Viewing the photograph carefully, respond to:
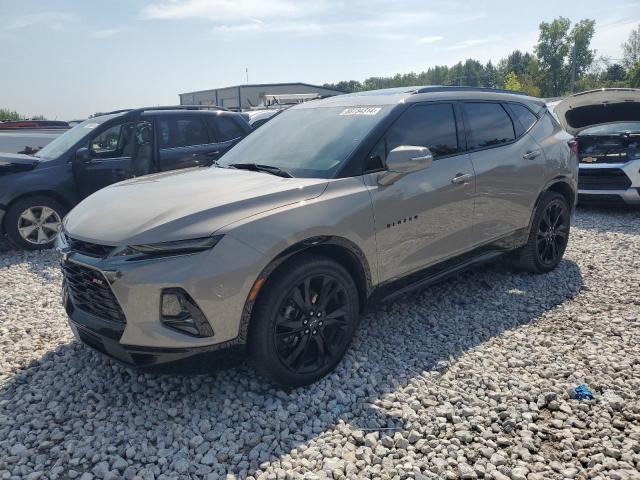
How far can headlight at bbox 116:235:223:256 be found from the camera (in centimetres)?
258

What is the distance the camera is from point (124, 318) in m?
2.65

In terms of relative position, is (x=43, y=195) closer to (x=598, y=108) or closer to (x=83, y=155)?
(x=83, y=155)

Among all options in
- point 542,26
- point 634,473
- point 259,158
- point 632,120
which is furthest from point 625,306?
point 542,26

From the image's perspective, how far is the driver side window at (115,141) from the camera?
22.5ft

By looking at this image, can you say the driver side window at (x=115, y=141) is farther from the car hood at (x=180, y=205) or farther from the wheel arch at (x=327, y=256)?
the wheel arch at (x=327, y=256)

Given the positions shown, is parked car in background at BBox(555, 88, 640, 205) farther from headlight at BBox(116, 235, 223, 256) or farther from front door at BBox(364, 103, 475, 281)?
headlight at BBox(116, 235, 223, 256)

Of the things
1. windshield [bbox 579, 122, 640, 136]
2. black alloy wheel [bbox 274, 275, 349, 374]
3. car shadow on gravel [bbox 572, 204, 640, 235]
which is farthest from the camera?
windshield [bbox 579, 122, 640, 136]

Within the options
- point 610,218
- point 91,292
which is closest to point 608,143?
point 610,218

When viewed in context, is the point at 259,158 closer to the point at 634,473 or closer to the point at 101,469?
the point at 101,469

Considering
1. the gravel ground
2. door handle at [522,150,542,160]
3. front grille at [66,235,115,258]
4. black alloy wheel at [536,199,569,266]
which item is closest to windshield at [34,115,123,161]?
the gravel ground

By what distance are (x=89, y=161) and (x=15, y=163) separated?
904 mm

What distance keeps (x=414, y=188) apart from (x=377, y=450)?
5.91ft

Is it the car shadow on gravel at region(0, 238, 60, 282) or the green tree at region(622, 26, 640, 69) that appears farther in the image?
the green tree at region(622, 26, 640, 69)

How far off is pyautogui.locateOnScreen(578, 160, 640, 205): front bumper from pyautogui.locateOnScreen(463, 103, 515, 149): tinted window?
411cm
